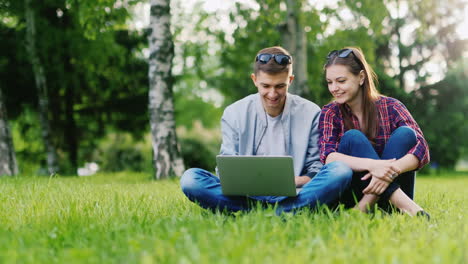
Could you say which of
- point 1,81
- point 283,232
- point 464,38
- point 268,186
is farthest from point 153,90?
point 464,38

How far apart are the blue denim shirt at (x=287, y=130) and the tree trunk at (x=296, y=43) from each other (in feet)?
27.4

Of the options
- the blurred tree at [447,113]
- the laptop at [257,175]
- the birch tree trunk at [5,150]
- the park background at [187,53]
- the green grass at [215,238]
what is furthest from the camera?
the blurred tree at [447,113]

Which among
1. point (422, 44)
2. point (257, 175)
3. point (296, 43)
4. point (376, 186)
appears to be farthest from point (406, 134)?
point (422, 44)

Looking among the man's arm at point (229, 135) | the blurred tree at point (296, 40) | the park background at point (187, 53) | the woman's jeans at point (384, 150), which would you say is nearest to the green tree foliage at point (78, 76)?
the park background at point (187, 53)

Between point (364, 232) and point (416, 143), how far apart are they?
1.38 m

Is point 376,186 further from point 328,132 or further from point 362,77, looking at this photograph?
point 362,77

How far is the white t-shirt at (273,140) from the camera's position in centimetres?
396

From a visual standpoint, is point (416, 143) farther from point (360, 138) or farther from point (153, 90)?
point (153, 90)

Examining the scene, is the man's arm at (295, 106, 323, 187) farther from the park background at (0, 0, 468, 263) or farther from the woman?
the park background at (0, 0, 468, 263)

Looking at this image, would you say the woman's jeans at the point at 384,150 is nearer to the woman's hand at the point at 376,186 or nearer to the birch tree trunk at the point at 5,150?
the woman's hand at the point at 376,186

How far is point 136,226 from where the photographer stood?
2828mm

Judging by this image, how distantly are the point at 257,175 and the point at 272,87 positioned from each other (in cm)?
94

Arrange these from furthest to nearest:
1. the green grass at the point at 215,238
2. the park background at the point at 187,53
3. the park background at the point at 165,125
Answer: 1. the park background at the point at 187,53
2. the park background at the point at 165,125
3. the green grass at the point at 215,238

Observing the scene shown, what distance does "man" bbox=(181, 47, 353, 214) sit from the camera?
3.65m
